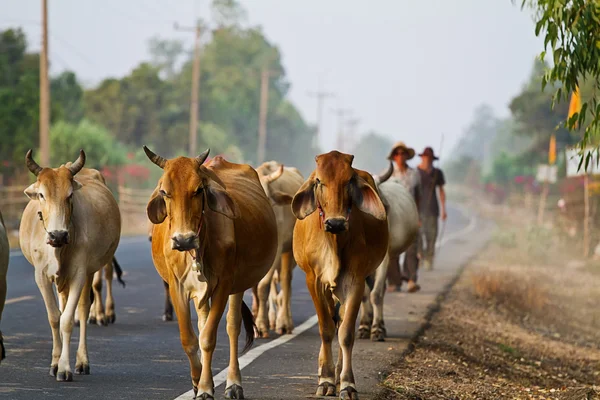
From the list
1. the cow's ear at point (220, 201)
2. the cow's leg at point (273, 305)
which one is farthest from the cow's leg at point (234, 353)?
the cow's leg at point (273, 305)

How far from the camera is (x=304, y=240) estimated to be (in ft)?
30.7

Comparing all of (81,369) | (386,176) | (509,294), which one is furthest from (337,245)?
(509,294)

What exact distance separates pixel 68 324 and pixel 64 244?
650mm

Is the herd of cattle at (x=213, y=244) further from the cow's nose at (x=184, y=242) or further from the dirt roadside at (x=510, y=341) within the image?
the dirt roadside at (x=510, y=341)

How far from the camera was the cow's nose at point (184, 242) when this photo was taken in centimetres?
789

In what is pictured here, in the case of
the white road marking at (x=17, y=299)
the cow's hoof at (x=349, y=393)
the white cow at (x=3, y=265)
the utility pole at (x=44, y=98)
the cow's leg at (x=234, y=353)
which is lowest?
the white road marking at (x=17, y=299)

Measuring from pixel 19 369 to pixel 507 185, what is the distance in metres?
70.7

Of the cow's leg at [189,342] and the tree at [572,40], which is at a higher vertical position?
the tree at [572,40]

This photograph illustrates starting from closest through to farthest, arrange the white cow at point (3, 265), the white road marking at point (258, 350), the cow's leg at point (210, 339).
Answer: the white cow at point (3, 265) → the cow's leg at point (210, 339) → the white road marking at point (258, 350)

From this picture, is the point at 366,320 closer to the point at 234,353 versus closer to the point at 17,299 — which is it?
the point at 234,353

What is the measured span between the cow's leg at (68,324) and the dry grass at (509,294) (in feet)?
34.5

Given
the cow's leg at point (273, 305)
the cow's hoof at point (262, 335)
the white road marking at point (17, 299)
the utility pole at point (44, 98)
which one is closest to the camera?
the cow's hoof at point (262, 335)

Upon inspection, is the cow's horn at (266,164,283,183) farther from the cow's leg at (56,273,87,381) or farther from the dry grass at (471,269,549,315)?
the dry grass at (471,269,549,315)

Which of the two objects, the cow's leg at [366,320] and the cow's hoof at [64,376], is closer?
the cow's hoof at [64,376]
